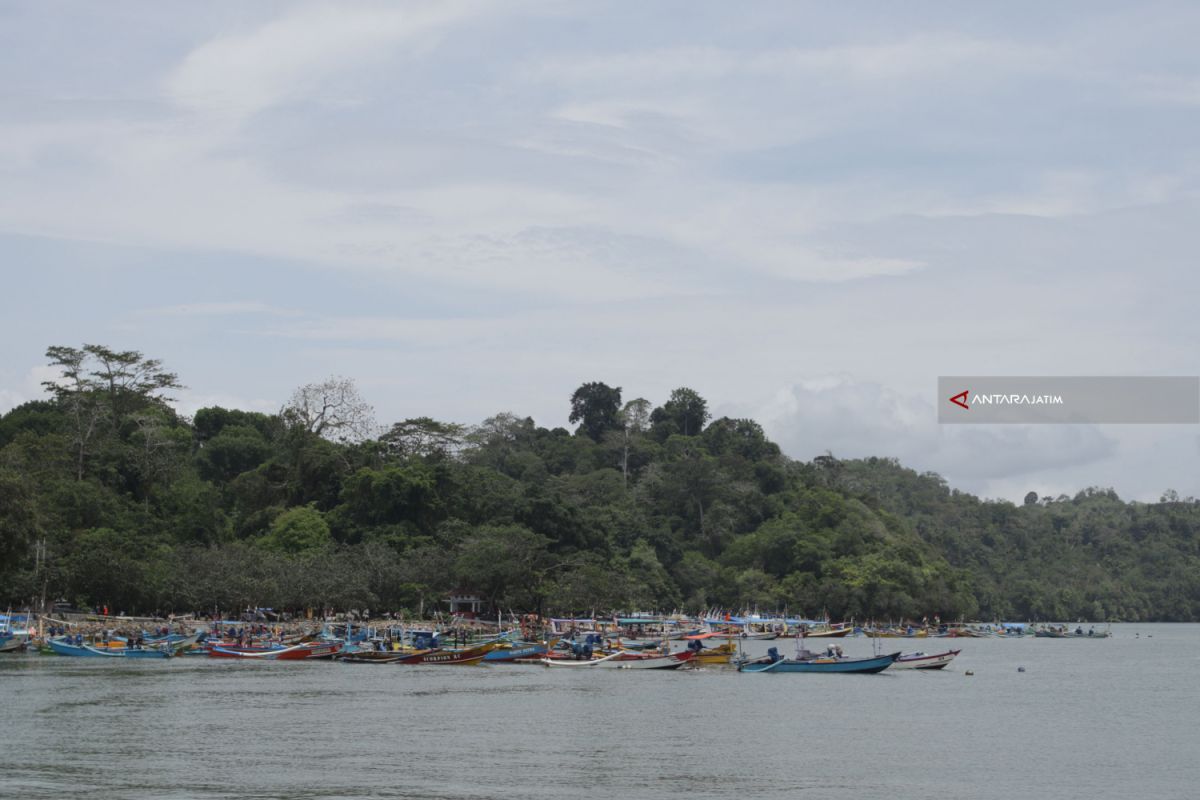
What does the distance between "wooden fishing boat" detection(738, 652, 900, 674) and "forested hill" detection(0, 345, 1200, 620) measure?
31395 mm

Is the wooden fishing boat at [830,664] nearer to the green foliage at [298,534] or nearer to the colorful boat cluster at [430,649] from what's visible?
the colorful boat cluster at [430,649]

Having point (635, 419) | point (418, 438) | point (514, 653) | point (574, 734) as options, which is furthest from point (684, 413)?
point (574, 734)

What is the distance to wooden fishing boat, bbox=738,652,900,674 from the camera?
195 ft

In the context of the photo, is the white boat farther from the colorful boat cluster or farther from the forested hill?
the forested hill

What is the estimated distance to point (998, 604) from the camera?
15362 cm

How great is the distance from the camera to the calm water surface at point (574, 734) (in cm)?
2927

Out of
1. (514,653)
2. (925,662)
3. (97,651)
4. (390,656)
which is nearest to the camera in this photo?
(925,662)

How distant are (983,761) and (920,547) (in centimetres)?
9990

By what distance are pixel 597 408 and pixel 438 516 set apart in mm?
46144

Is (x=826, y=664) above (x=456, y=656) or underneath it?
above

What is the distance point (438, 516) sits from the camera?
9981cm

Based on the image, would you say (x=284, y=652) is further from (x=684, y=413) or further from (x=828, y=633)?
(x=684, y=413)

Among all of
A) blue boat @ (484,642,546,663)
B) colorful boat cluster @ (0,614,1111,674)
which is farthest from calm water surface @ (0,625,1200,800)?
blue boat @ (484,642,546,663)

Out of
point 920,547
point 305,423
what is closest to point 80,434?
point 305,423
